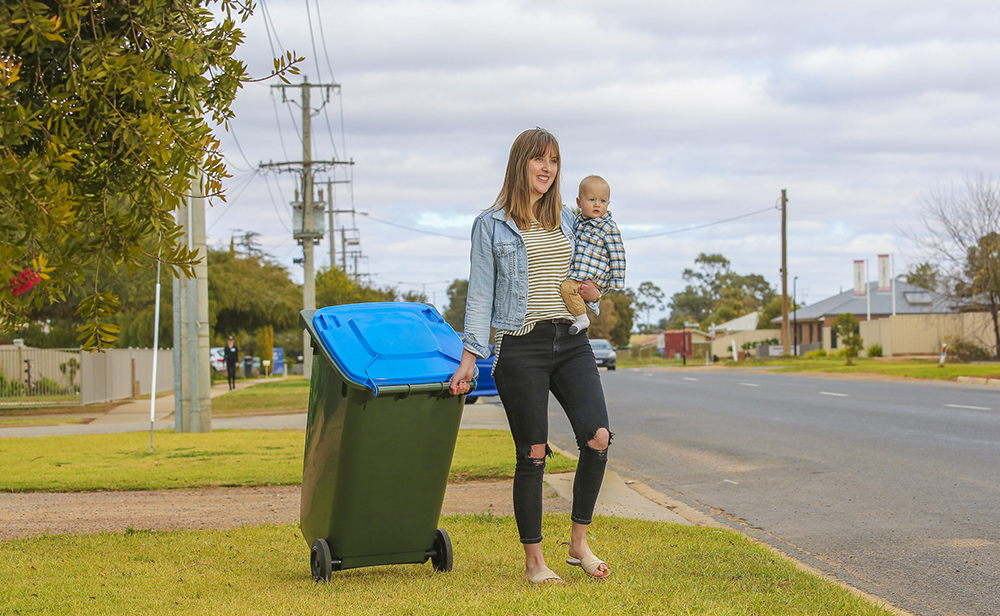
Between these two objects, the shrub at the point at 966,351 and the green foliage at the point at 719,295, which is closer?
the shrub at the point at 966,351

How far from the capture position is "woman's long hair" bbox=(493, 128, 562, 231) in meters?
4.57

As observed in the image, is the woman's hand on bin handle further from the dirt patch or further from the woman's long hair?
the dirt patch

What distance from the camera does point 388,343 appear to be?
14.4 feet

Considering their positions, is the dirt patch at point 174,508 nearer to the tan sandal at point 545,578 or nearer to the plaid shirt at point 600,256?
→ the tan sandal at point 545,578

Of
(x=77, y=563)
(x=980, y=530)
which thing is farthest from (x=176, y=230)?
(x=980, y=530)

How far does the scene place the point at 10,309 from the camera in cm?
421

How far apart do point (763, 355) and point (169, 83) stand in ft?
194

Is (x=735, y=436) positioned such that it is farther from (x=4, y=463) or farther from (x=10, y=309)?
(x=10, y=309)

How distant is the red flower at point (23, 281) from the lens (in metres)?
3.65

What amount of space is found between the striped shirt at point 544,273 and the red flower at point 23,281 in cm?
187

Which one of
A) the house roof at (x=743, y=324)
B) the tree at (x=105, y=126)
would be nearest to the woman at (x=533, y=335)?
the tree at (x=105, y=126)

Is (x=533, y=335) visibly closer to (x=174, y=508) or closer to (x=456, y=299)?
(x=174, y=508)

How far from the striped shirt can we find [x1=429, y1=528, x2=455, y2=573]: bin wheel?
2.96ft

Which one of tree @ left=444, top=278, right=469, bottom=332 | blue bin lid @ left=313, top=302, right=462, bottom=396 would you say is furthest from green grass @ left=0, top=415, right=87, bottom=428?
tree @ left=444, top=278, right=469, bottom=332
